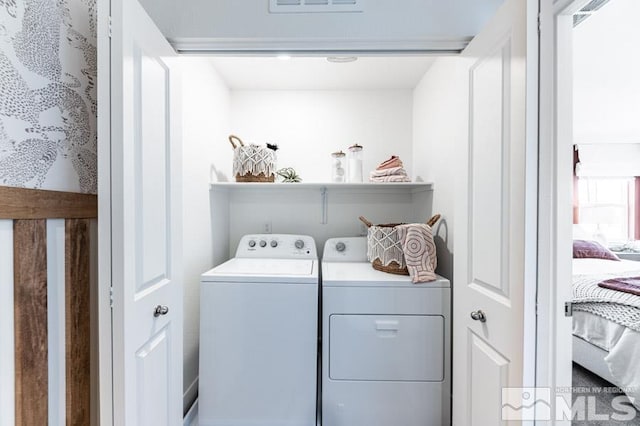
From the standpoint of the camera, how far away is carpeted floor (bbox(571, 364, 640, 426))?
1.76 m

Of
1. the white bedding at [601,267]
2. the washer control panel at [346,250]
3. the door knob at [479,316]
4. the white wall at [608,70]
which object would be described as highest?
the white wall at [608,70]

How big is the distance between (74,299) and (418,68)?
2.43 metres

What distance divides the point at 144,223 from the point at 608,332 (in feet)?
10.1

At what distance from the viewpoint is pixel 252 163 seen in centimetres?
215

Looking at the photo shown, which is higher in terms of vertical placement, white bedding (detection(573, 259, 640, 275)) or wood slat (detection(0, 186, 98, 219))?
wood slat (detection(0, 186, 98, 219))

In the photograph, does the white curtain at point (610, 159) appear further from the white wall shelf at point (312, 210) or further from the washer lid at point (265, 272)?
the washer lid at point (265, 272)

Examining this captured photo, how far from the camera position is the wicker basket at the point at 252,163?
215 cm

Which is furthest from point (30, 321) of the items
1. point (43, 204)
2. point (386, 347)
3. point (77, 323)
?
point (386, 347)

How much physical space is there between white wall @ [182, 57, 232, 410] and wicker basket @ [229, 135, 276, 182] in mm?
207

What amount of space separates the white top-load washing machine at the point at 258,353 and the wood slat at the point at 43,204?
2.71 ft

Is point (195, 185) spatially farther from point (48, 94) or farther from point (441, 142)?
point (441, 142)

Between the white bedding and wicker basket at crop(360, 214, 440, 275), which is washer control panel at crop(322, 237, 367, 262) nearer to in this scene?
wicker basket at crop(360, 214, 440, 275)

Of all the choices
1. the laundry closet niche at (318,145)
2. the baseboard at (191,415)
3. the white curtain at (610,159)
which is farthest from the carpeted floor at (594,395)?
the white curtain at (610,159)

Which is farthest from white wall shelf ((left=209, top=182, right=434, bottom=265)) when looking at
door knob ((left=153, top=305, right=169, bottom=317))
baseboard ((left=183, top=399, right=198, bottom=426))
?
door knob ((left=153, top=305, right=169, bottom=317))
